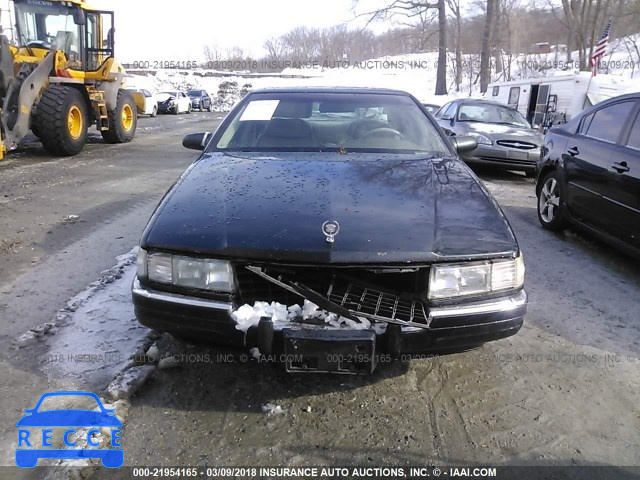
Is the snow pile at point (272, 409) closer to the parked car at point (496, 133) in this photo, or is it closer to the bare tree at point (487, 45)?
the parked car at point (496, 133)

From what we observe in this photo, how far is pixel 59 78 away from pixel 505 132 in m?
8.61

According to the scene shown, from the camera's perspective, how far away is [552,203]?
5477 millimetres

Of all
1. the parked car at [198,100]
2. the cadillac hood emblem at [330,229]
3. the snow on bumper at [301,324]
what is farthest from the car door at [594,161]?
the parked car at [198,100]

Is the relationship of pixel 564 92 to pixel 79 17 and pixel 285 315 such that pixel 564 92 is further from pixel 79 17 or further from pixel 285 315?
pixel 285 315

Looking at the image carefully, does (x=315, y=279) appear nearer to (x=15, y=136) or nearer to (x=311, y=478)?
(x=311, y=478)

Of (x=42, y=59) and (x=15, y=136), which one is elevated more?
(x=42, y=59)

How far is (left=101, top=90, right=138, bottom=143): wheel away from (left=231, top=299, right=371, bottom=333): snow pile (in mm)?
10915

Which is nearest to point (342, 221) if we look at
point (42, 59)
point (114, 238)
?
point (114, 238)

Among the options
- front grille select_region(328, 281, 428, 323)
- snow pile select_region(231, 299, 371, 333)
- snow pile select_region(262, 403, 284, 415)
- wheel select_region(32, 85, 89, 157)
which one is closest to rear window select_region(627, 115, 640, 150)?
front grille select_region(328, 281, 428, 323)

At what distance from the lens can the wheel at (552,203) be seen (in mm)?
5253

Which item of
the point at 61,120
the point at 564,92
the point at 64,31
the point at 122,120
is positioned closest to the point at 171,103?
the point at 122,120

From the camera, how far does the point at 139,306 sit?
→ 7.59 feet

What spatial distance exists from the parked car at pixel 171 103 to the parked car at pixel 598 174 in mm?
24453

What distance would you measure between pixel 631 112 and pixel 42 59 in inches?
389
